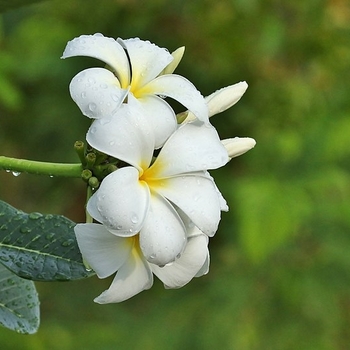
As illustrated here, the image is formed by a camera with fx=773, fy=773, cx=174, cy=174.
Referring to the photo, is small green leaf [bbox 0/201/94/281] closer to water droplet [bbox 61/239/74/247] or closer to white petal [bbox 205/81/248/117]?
water droplet [bbox 61/239/74/247]

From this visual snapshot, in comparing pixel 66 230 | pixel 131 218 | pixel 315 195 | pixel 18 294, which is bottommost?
pixel 315 195

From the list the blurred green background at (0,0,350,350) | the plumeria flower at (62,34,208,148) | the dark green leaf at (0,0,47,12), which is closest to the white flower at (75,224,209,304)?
the plumeria flower at (62,34,208,148)

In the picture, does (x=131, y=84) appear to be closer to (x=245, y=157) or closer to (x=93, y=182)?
(x=93, y=182)

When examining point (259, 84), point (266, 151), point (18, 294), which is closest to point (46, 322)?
point (266, 151)

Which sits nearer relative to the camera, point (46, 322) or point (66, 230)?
point (66, 230)

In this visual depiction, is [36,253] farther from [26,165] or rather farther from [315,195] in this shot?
[315,195]

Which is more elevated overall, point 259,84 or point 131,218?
point 131,218
